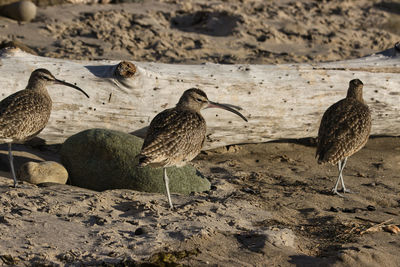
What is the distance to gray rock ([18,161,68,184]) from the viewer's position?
7.48 meters

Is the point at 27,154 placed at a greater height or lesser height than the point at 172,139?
lesser

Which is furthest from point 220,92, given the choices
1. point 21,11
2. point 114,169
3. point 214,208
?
point 21,11

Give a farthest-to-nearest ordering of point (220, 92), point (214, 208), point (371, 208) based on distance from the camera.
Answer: point (220, 92) < point (371, 208) < point (214, 208)

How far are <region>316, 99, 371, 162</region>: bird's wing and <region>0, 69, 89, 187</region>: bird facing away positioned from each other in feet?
11.8

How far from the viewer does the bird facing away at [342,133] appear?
7.56 meters

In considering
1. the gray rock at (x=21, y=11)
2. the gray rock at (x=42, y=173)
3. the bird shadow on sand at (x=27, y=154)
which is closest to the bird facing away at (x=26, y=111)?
the gray rock at (x=42, y=173)

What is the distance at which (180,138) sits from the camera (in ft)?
22.0

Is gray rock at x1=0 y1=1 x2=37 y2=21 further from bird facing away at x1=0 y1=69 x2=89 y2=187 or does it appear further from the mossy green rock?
the mossy green rock

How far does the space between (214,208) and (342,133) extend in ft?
6.76

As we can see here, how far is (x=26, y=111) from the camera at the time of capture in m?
7.32

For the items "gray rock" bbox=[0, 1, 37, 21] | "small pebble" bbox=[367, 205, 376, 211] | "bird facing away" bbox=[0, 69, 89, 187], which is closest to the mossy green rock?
"bird facing away" bbox=[0, 69, 89, 187]

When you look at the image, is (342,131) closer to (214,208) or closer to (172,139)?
(214,208)

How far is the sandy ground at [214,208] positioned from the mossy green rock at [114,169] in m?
0.37

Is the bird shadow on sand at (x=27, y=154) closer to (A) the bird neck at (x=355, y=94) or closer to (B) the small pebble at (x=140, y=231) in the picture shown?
(B) the small pebble at (x=140, y=231)
